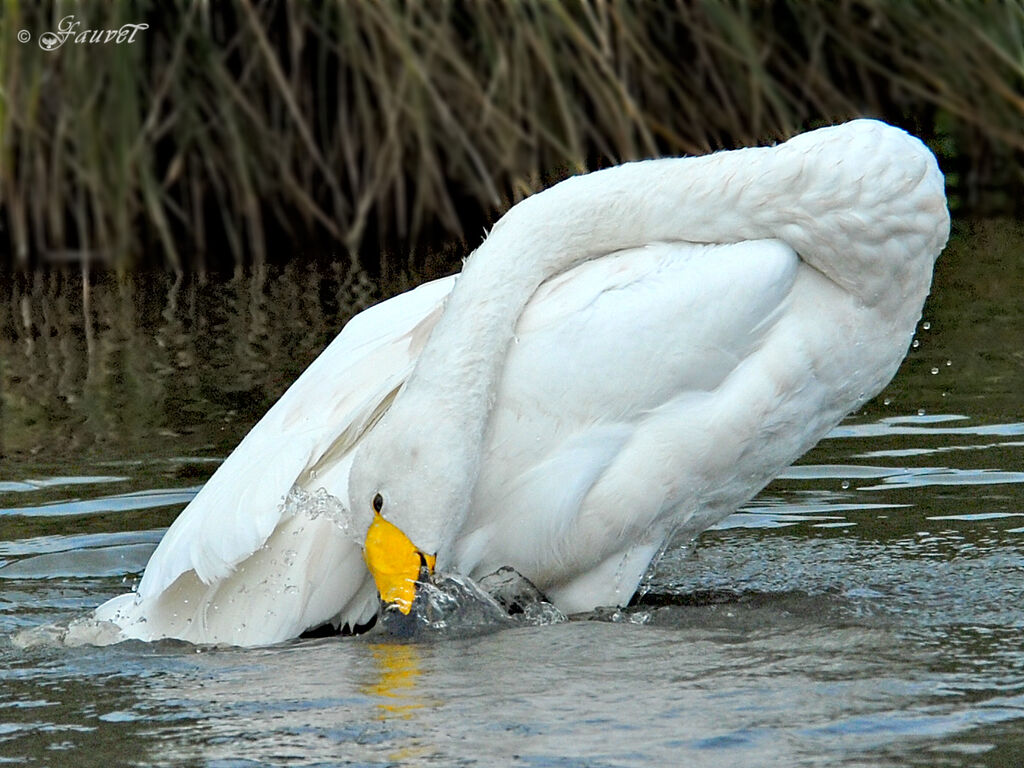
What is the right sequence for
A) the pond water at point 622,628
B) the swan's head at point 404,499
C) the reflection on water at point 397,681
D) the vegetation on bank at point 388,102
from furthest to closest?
the vegetation on bank at point 388,102
the swan's head at point 404,499
the reflection on water at point 397,681
the pond water at point 622,628

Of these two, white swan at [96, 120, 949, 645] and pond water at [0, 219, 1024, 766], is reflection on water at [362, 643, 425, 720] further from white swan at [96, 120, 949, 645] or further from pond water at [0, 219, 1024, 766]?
white swan at [96, 120, 949, 645]

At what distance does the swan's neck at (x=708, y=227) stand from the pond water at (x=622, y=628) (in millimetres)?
694

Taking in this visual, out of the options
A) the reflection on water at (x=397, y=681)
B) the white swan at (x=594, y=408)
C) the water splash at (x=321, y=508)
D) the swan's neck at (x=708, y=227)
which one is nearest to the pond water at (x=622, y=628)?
the reflection on water at (x=397, y=681)

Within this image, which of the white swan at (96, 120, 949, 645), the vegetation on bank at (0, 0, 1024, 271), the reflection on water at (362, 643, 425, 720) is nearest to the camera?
the reflection on water at (362, 643, 425, 720)

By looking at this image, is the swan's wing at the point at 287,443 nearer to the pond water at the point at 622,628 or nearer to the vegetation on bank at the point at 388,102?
the pond water at the point at 622,628

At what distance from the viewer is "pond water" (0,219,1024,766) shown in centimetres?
387

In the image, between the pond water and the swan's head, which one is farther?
the swan's head

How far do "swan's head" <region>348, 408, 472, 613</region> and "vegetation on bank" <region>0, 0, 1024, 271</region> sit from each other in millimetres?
5575

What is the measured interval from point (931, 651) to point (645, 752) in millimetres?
1057

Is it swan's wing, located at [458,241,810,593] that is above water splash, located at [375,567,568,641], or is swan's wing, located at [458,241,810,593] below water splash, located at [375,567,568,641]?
above

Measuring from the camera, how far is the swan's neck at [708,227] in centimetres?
499

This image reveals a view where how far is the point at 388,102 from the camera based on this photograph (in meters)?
10.9

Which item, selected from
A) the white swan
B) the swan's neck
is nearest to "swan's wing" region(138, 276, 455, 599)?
the white swan

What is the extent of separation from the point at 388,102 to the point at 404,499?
6.41 m
